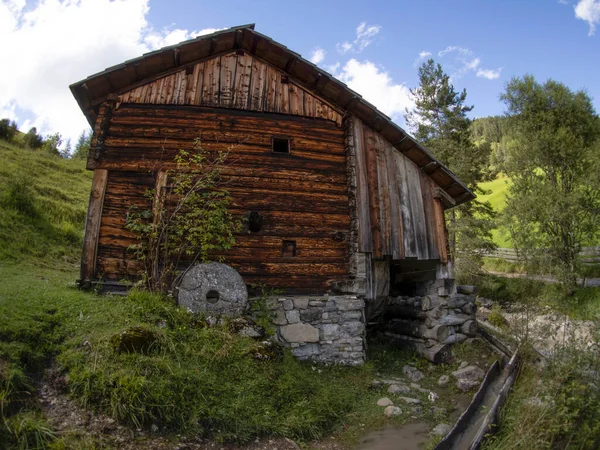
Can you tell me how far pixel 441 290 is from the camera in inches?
442

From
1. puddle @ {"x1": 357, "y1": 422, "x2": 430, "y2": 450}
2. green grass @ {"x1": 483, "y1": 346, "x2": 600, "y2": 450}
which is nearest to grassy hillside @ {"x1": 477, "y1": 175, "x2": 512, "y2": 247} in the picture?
green grass @ {"x1": 483, "y1": 346, "x2": 600, "y2": 450}

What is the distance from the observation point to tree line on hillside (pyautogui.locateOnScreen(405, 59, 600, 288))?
2038cm

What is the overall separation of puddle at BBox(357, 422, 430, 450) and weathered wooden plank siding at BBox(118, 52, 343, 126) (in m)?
7.77

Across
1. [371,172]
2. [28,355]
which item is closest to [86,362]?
[28,355]

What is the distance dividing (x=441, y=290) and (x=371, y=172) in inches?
151

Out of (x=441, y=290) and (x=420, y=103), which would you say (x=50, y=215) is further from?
(x=420, y=103)

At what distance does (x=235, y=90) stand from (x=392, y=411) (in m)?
8.42

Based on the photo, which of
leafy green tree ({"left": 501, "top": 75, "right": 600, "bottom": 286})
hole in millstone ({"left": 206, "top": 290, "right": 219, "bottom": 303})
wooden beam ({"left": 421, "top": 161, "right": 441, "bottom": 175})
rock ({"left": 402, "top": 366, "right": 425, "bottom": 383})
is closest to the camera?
hole in millstone ({"left": 206, "top": 290, "right": 219, "bottom": 303})

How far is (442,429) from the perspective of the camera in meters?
6.50

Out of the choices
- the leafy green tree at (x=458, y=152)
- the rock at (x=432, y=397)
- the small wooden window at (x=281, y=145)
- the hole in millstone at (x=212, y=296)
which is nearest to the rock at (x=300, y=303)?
the hole in millstone at (x=212, y=296)

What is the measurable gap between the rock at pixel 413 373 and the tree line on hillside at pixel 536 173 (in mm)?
12260

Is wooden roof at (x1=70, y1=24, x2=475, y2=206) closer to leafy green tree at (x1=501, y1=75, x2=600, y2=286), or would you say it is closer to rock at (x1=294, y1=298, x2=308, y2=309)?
rock at (x1=294, y1=298, x2=308, y2=309)

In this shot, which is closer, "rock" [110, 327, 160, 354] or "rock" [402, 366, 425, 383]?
"rock" [110, 327, 160, 354]

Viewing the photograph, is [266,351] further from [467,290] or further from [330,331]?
[467,290]
